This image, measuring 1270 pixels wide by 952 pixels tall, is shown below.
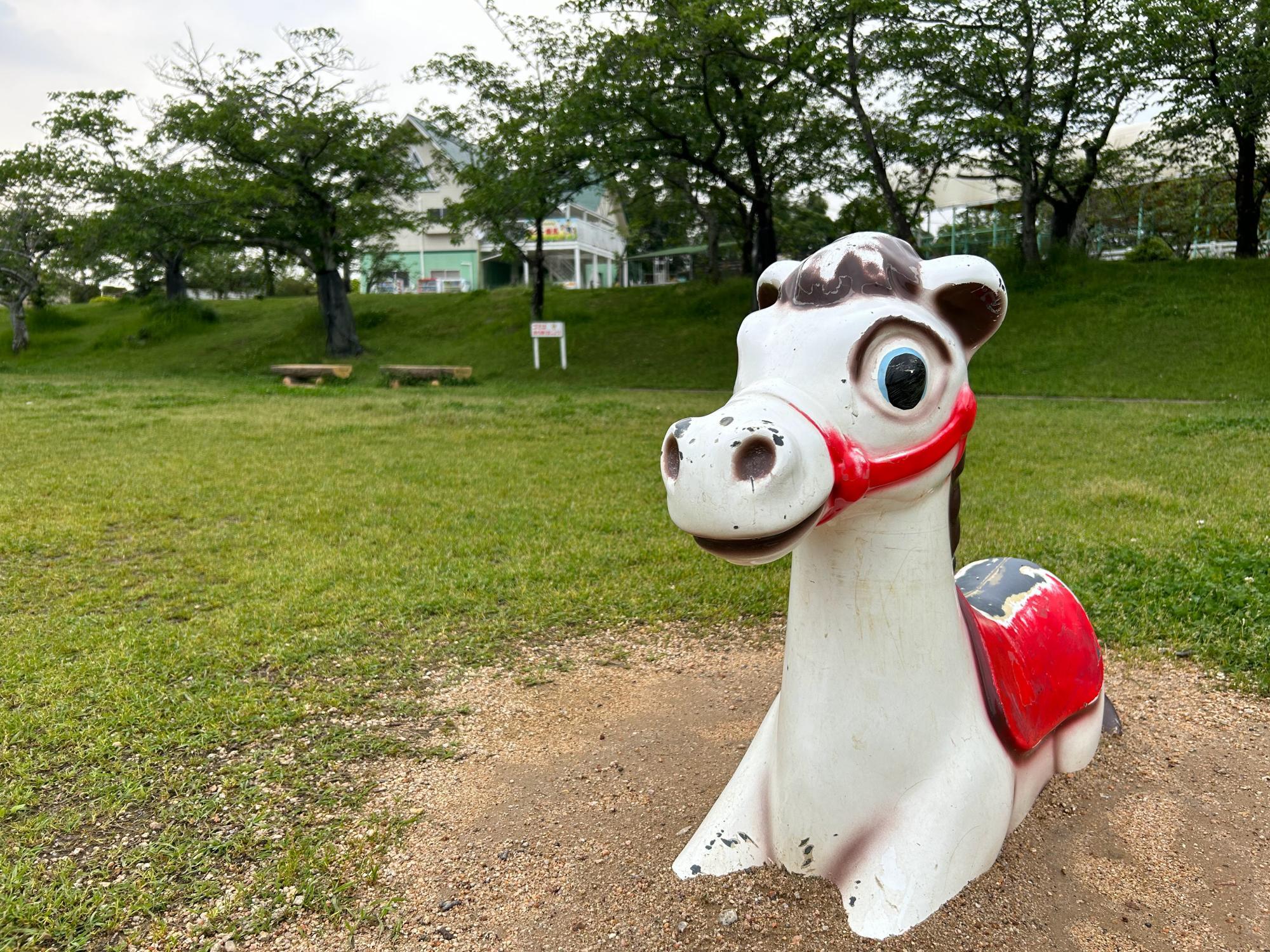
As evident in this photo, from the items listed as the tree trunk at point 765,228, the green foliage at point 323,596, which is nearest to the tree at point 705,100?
the tree trunk at point 765,228

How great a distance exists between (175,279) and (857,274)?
87.7 feet

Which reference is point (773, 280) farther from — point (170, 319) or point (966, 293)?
point (170, 319)

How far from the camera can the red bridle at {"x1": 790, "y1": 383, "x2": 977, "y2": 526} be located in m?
1.36

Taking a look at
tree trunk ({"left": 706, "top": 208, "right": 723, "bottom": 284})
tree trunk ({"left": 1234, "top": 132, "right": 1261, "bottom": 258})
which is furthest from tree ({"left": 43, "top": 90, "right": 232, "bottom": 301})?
tree trunk ({"left": 1234, "top": 132, "right": 1261, "bottom": 258})

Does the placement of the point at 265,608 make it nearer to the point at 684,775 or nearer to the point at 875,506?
the point at 684,775

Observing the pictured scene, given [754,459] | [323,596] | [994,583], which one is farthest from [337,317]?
[754,459]

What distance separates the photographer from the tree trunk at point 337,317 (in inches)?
755

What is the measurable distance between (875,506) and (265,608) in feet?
10.4

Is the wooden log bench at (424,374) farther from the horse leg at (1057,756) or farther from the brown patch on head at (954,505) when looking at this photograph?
the brown patch on head at (954,505)

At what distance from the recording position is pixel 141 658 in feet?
10.9

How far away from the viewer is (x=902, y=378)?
4.66 ft

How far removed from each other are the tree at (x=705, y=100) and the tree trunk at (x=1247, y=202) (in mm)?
7372

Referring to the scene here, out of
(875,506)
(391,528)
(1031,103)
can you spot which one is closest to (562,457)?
(391,528)

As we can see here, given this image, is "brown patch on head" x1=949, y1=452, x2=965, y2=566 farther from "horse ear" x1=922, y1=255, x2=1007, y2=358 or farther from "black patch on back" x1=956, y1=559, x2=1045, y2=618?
"black patch on back" x1=956, y1=559, x2=1045, y2=618
